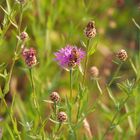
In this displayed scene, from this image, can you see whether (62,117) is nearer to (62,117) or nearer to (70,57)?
(62,117)

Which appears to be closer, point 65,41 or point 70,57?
point 70,57

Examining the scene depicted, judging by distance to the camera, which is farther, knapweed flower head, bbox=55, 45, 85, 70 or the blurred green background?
the blurred green background

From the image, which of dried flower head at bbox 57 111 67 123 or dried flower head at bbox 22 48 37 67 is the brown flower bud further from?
dried flower head at bbox 22 48 37 67

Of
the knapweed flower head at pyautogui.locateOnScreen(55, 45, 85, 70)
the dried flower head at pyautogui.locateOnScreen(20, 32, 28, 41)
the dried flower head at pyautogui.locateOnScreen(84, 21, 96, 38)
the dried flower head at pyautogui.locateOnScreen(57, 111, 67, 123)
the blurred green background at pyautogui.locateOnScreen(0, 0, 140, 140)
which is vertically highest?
the dried flower head at pyautogui.locateOnScreen(84, 21, 96, 38)

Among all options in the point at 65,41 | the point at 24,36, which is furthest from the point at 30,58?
the point at 65,41

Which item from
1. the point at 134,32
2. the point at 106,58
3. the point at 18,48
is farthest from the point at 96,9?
the point at 18,48

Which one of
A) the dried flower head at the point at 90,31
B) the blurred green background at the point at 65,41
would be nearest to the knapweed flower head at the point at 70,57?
the dried flower head at the point at 90,31

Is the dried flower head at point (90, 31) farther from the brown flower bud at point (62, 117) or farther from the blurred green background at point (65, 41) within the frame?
the blurred green background at point (65, 41)

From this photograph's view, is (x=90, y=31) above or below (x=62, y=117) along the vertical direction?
above

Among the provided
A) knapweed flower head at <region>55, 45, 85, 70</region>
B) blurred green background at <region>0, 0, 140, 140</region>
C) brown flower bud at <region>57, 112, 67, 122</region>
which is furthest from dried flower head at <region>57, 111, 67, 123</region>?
blurred green background at <region>0, 0, 140, 140</region>
